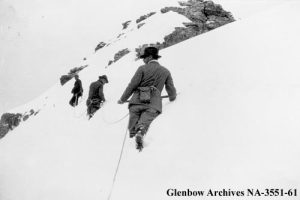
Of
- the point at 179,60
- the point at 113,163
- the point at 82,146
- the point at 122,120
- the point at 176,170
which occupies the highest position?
the point at 179,60

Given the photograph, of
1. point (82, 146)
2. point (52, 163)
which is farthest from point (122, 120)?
point (52, 163)

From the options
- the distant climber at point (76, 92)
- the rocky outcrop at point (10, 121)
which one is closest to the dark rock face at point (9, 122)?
the rocky outcrop at point (10, 121)

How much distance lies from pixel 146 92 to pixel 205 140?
187 centimetres

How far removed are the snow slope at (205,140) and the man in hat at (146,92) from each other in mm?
302

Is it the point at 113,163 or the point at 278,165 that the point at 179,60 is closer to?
the point at 113,163

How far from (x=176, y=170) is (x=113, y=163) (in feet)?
6.27

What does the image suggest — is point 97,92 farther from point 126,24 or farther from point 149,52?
point 126,24

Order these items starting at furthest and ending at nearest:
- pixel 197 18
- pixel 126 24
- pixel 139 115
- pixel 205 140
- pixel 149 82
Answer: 1. pixel 126 24
2. pixel 197 18
3. pixel 149 82
4. pixel 139 115
5. pixel 205 140

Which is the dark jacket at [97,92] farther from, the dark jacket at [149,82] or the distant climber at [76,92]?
the dark jacket at [149,82]

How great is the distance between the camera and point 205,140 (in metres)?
6.48

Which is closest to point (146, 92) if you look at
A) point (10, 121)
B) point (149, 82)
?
point (149, 82)

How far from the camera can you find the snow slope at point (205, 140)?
5.65m

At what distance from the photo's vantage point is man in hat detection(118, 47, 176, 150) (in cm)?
772

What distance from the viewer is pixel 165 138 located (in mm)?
7176
